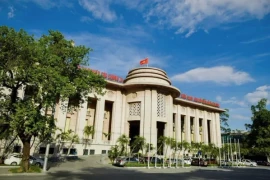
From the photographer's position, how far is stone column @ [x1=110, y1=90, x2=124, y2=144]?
4300cm

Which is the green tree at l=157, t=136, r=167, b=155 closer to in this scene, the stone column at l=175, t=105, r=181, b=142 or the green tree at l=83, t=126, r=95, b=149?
the stone column at l=175, t=105, r=181, b=142

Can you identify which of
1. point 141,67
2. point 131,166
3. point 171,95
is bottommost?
point 131,166

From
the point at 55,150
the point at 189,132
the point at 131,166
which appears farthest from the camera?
the point at 189,132

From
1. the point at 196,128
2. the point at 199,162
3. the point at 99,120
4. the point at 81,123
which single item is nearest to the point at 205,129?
the point at 196,128

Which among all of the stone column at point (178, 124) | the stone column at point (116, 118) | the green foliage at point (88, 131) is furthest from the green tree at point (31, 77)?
the stone column at point (178, 124)

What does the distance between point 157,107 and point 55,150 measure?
20338 millimetres

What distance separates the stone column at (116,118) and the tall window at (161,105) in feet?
25.7

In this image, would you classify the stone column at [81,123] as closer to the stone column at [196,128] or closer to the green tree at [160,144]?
the green tree at [160,144]

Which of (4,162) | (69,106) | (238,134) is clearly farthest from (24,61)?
(238,134)

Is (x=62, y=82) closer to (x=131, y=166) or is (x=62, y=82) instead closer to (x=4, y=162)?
(x=4, y=162)

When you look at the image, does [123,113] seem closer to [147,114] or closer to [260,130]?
[147,114]

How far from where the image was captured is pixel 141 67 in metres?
46.5

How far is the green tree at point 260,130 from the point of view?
53.6m

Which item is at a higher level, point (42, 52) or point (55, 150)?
point (42, 52)
